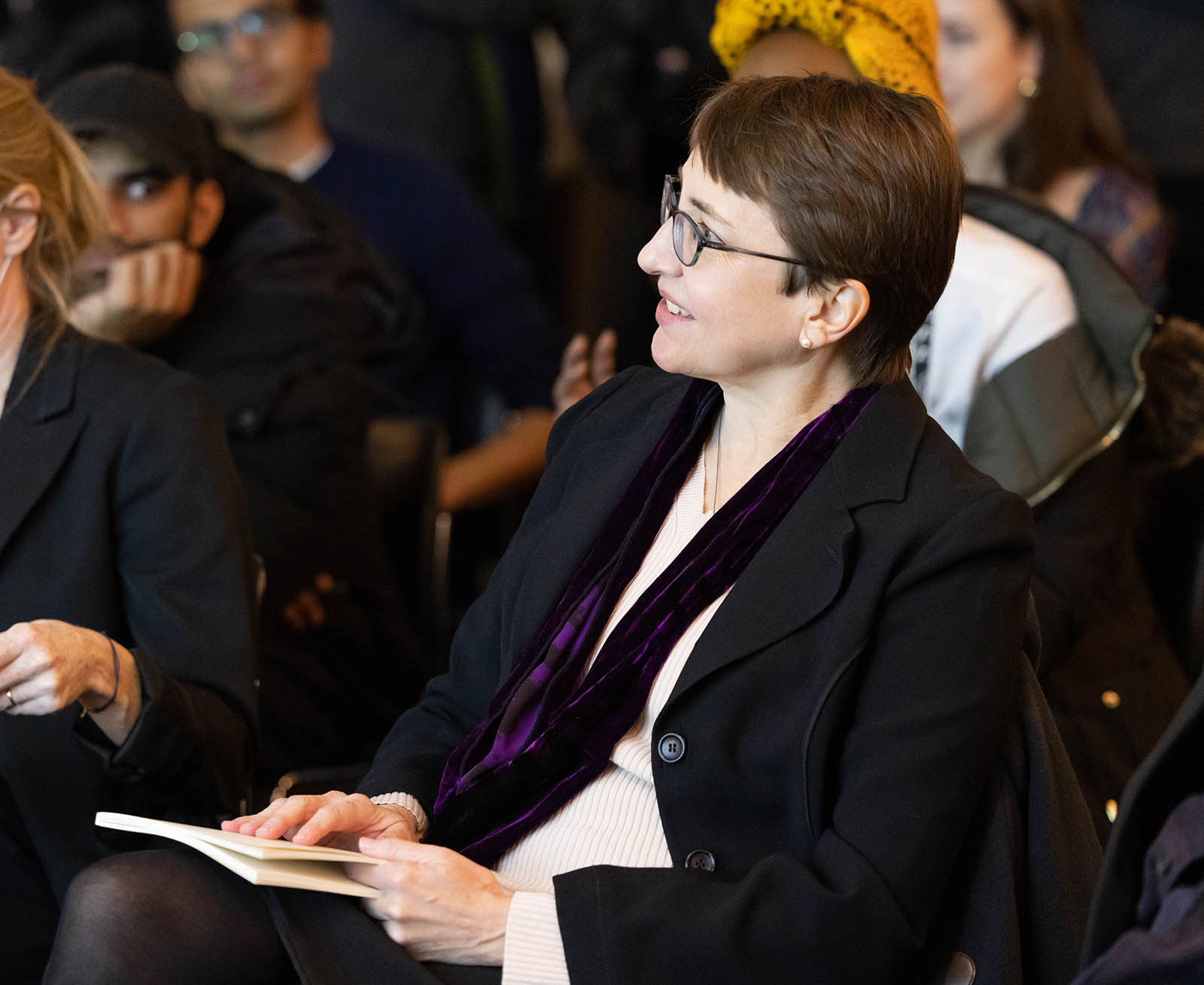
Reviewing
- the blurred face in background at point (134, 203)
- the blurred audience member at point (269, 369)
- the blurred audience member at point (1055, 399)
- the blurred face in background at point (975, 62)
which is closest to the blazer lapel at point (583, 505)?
the blurred audience member at point (1055, 399)

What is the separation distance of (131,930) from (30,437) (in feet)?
2.18

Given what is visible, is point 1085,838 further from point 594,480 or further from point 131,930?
point 131,930

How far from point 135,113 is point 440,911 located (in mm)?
1457

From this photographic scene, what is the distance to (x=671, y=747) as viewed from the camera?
1505 millimetres

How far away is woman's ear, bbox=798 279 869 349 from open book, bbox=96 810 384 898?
692 millimetres

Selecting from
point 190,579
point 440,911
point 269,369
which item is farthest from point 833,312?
point 269,369

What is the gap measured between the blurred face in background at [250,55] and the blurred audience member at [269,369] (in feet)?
3.33

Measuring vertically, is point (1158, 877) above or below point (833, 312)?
below

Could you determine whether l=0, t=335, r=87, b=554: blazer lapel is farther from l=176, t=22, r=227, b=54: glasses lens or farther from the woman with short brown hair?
l=176, t=22, r=227, b=54: glasses lens

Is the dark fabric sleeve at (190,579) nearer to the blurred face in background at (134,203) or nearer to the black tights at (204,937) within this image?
the black tights at (204,937)

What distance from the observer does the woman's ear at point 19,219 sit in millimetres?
1874

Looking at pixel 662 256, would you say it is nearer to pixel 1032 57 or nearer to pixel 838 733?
pixel 838 733

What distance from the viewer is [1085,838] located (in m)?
1.48

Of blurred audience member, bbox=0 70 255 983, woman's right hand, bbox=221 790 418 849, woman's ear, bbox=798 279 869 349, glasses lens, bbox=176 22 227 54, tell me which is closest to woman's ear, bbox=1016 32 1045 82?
woman's ear, bbox=798 279 869 349
